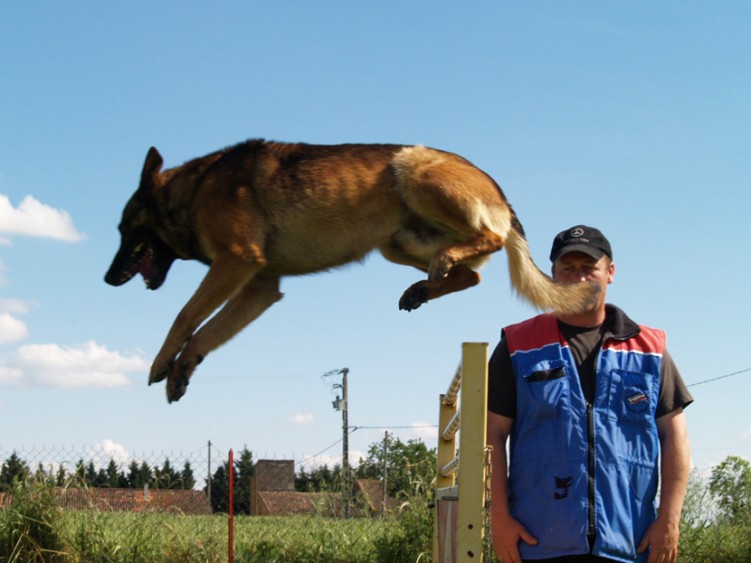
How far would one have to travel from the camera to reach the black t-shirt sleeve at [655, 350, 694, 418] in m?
2.75

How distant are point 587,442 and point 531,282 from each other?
175cm

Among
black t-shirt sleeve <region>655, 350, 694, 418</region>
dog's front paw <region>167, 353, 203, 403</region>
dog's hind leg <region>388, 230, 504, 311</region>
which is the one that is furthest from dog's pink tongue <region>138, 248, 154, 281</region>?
black t-shirt sleeve <region>655, 350, 694, 418</region>

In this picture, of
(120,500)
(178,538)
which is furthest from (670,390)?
(120,500)

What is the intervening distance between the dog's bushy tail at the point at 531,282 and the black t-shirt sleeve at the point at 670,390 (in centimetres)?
37

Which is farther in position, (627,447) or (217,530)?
(217,530)

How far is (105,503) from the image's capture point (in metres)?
7.11

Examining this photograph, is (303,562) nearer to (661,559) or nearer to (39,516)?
(39,516)

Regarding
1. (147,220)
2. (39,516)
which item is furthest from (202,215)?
(39,516)

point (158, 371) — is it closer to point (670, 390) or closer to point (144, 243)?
point (144, 243)

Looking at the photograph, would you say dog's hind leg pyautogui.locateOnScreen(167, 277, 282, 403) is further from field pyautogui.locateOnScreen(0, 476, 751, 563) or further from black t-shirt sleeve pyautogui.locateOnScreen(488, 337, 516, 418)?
field pyautogui.locateOnScreen(0, 476, 751, 563)

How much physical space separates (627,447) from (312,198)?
2338mm

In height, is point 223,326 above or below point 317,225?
below

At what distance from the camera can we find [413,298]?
3973 millimetres

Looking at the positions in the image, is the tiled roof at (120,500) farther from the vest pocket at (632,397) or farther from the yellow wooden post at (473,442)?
the vest pocket at (632,397)
